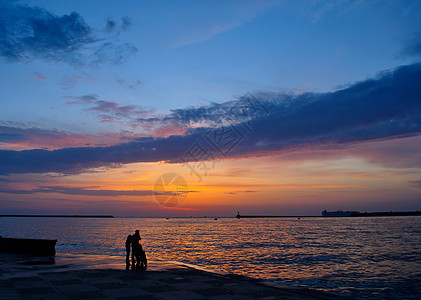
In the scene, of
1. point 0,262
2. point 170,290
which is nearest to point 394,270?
point 170,290

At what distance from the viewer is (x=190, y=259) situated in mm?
34406

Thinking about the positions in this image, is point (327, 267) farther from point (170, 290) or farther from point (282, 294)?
point (170, 290)

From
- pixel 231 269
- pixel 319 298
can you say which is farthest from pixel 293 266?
pixel 319 298

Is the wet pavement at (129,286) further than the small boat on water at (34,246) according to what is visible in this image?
No

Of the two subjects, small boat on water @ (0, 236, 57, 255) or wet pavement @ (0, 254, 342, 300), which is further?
small boat on water @ (0, 236, 57, 255)

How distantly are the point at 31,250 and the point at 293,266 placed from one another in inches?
943

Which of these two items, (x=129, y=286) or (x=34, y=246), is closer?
(x=129, y=286)

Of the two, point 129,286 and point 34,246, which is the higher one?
point 129,286

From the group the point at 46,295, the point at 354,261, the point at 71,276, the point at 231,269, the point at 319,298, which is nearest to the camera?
the point at 46,295

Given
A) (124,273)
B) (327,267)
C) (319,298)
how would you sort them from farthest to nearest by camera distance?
(327,267), (124,273), (319,298)

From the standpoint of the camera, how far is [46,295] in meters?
12.8

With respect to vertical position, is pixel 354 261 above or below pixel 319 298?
below

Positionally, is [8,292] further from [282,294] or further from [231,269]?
[231,269]

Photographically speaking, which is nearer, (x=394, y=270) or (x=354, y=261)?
(x=394, y=270)
